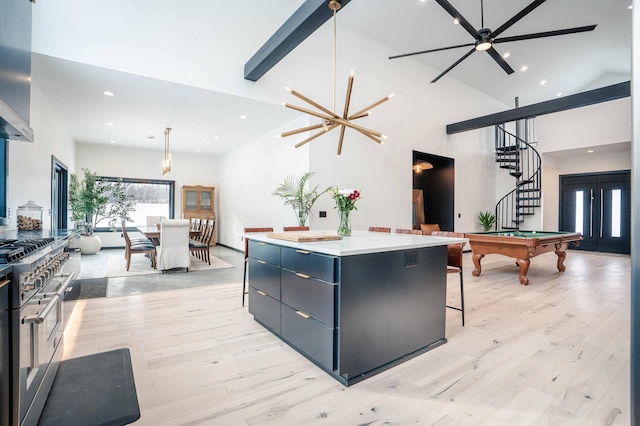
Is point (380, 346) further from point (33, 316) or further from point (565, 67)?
point (565, 67)

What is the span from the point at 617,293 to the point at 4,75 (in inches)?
266

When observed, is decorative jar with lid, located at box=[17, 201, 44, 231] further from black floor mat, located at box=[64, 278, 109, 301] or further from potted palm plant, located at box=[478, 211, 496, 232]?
potted palm plant, located at box=[478, 211, 496, 232]

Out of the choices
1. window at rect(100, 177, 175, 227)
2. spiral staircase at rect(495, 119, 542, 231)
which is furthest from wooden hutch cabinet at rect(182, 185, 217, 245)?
spiral staircase at rect(495, 119, 542, 231)

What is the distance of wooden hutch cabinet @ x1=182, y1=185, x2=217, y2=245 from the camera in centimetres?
877

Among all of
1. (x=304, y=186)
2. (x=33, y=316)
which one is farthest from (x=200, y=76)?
(x=33, y=316)

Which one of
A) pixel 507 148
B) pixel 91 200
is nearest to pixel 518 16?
pixel 507 148

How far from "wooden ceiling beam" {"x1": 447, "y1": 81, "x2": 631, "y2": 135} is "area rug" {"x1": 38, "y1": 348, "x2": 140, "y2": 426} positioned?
7.16 m

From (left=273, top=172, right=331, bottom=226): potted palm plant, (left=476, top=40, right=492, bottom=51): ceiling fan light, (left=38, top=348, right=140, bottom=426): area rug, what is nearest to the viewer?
(left=38, top=348, right=140, bottom=426): area rug

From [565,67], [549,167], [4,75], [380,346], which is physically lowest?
[380,346]

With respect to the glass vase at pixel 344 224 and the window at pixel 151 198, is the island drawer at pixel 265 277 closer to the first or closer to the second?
the glass vase at pixel 344 224

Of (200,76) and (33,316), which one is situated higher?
(200,76)

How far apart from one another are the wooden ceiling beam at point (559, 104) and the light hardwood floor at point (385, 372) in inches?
138

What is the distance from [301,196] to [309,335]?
3042 millimetres

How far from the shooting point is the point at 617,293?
13.9ft
